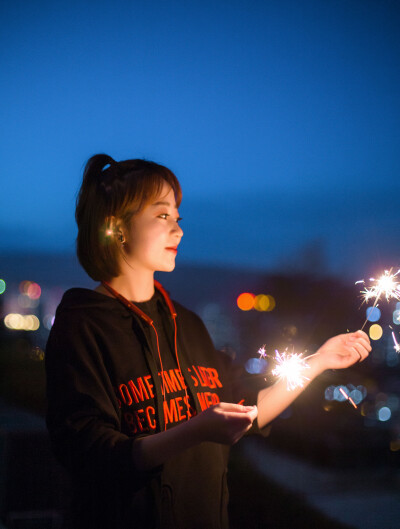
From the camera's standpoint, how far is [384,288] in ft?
5.68

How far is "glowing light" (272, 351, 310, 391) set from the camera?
1691mm

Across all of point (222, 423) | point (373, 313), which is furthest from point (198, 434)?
point (373, 313)

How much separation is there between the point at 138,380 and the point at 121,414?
12 centimetres

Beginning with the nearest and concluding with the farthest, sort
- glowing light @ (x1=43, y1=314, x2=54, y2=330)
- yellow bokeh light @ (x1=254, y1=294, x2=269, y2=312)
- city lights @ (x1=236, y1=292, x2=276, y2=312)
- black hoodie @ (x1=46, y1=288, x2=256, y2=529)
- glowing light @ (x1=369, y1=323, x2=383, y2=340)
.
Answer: black hoodie @ (x1=46, y1=288, x2=256, y2=529) < glowing light @ (x1=43, y1=314, x2=54, y2=330) < glowing light @ (x1=369, y1=323, x2=383, y2=340) < city lights @ (x1=236, y1=292, x2=276, y2=312) < yellow bokeh light @ (x1=254, y1=294, x2=269, y2=312)

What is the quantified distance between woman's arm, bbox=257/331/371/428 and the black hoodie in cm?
26

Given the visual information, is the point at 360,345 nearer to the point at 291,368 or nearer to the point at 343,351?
the point at 343,351

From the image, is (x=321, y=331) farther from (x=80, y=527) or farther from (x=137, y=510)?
(x=80, y=527)

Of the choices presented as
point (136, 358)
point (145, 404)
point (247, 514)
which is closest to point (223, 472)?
point (145, 404)

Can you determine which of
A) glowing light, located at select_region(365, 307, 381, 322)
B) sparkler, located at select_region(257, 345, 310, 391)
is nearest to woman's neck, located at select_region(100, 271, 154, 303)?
sparkler, located at select_region(257, 345, 310, 391)

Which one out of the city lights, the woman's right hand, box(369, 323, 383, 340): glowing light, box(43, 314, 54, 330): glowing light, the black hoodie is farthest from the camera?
the city lights

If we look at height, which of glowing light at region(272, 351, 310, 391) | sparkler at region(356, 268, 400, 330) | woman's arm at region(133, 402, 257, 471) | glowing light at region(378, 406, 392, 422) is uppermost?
sparkler at region(356, 268, 400, 330)

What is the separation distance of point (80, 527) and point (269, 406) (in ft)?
2.78

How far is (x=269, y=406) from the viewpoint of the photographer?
1.75 metres

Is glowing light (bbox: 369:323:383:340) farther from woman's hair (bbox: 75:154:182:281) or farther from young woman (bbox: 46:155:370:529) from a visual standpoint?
woman's hair (bbox: 75:154:182:281)
